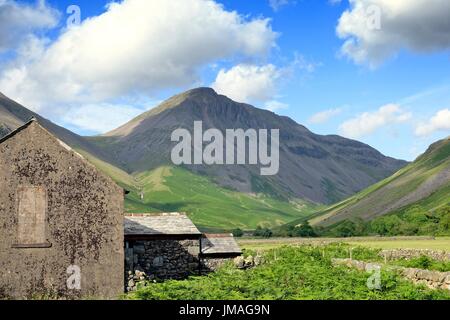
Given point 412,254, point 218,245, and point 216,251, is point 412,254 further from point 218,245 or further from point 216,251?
point 216,251

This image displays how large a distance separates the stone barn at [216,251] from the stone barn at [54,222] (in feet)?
29.0

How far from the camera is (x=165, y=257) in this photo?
3322 cm

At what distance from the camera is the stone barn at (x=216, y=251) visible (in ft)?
118

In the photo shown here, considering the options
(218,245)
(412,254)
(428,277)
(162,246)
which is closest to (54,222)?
(162,246)

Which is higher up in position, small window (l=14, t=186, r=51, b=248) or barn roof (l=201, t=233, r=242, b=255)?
small window (l=14, t=186, r=51, b=248)

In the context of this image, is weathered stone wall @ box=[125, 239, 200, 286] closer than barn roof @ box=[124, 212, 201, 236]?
Yes

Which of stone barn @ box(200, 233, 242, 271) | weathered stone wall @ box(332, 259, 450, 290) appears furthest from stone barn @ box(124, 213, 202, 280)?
weathered stone wall @ box(332, 259, 450, 290)

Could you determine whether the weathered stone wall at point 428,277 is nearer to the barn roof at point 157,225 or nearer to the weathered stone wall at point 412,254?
the barn roof at point 157,225

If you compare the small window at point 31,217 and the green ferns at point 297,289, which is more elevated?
the small window at point 31,217

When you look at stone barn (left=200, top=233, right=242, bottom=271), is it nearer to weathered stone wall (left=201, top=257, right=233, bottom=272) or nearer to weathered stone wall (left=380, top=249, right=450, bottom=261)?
weathered stone wall (left=201, top=257, right=233, bottom=272)

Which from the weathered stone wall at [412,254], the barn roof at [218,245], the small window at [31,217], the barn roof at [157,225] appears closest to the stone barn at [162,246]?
the barn roof at [157,225]

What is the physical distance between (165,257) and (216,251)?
4.68 metres

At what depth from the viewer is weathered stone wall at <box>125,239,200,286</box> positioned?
32.2 m
